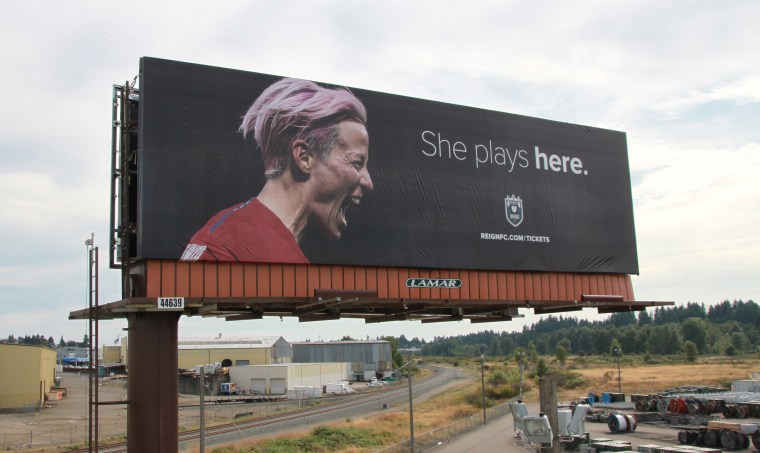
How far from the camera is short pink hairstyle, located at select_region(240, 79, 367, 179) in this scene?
74.9 ft

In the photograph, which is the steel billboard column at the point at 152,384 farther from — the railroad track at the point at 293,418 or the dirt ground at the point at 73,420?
the dirt ground at the point at 73,420

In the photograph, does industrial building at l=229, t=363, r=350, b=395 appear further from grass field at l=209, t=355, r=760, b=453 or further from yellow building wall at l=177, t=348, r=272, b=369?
grass field at l=209, t=355, r=760, b=453

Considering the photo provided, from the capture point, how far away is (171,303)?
2014 cm

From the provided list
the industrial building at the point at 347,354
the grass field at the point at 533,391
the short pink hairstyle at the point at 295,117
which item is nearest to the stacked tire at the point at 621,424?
the grass field at the point at 533,391

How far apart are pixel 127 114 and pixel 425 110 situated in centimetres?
1066

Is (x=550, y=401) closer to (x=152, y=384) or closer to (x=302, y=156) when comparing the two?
(x=302, y=156)

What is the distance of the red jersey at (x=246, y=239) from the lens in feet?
69.9

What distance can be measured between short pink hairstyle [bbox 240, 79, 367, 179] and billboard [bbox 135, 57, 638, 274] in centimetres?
4

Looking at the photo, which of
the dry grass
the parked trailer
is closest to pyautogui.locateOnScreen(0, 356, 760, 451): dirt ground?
the dry grass

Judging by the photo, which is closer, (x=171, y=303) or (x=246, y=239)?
(x=171, y=303)

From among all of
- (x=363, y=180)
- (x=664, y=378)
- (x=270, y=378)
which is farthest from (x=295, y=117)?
(x=664, y=378)

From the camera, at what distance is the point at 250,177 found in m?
22.4

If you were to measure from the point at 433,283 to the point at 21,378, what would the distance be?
62886 millimetres

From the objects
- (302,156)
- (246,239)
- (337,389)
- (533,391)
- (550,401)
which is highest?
(302,156)
